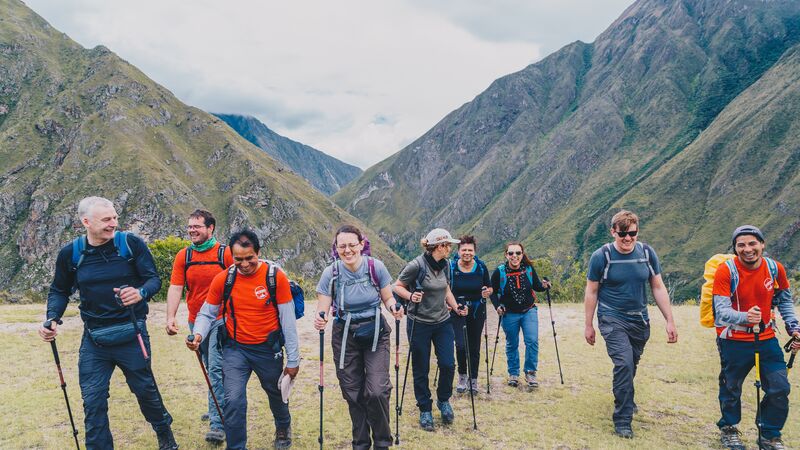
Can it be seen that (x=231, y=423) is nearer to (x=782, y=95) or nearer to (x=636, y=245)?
(x=636, y=245)

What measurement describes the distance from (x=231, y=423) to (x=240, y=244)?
2.24m

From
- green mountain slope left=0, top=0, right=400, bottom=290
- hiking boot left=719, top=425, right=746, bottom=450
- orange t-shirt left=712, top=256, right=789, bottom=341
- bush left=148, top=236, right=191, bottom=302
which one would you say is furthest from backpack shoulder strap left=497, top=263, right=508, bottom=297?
green mountain slope left=0, top=0, right=400, bottom=290

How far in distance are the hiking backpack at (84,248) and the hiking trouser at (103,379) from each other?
975mm

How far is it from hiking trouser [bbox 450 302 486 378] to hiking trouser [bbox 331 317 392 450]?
126 inches

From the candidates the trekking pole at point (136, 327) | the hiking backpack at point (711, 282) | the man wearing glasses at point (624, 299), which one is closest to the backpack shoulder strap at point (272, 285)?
the trekking pole at point (136, 327)

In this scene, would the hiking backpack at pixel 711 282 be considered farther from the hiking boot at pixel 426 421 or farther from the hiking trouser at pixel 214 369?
the hiking trouser at pixel 214 369

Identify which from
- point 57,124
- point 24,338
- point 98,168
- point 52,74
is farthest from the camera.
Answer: point 52,74

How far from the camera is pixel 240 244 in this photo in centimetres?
578

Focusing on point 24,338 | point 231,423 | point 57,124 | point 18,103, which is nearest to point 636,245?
point 231,423

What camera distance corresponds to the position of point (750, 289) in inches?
253

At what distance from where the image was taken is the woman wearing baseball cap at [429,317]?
25.3ft

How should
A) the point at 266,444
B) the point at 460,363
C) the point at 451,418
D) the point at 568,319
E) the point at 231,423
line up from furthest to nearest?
1. the point at 568,319
2. the point at 460,363
3. the point at 451,418
4. the point at 266,444
5. the point at 231,423

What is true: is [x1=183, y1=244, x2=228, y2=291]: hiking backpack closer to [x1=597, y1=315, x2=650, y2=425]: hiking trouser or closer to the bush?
[x1=597, y1=315, x2=650, y2=425]: hiking trouser

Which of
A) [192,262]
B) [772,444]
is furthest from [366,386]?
[772,444]
